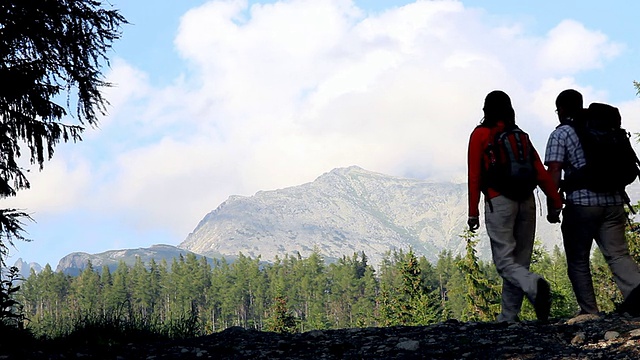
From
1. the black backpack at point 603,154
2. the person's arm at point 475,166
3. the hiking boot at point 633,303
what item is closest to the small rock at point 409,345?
the person's arm at point 475,166

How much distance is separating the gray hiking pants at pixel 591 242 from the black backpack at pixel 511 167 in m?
0.52

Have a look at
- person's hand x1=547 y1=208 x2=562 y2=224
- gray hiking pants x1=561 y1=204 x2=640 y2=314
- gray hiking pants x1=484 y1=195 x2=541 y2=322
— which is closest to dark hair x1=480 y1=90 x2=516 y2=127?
gray hiking pants x1=484 y1=195 x2=541 y2=322

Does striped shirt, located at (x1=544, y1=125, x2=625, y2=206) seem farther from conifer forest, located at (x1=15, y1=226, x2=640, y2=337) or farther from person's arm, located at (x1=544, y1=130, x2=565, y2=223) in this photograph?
conifer forest, located at (x1=15, y1=226, x2=640, y2=337)

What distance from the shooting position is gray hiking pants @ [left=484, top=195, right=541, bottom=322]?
6875 mm

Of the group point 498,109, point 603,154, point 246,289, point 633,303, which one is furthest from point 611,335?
point 246,289

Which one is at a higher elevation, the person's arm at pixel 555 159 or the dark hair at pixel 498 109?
the dark hair at pixel 498 109

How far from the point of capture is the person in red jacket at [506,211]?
687cm

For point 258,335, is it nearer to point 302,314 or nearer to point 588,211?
point 588,211

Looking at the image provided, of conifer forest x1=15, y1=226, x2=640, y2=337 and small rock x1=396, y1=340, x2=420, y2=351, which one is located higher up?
conifer forest x1=15, y1=226, x2=640, y2=337

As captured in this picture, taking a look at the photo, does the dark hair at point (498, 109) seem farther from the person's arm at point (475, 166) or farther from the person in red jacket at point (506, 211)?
the person's arm at point (475, 166)

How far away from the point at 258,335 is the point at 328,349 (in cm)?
147

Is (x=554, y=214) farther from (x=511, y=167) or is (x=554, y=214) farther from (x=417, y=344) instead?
(x=417, y=344)

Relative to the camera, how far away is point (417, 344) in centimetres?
598

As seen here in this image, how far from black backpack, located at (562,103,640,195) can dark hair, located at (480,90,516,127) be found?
2.12 feet
